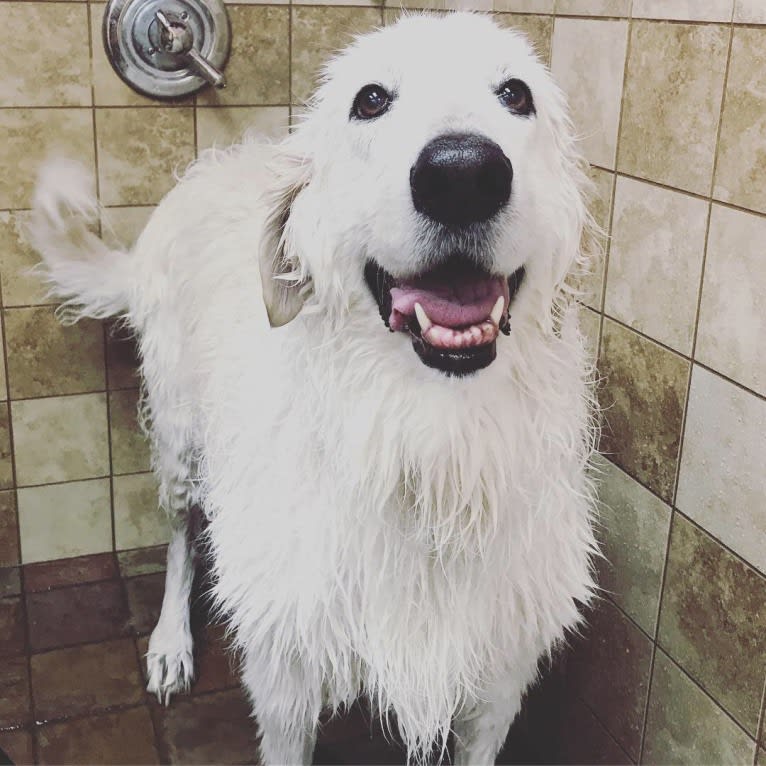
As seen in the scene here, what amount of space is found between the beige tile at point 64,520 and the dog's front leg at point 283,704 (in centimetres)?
103

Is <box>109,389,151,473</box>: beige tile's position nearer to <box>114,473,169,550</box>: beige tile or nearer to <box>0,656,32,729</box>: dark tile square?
<box>114,473,169,550</box>: beige tile

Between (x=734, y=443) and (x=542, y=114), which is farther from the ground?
(x=542, y=114)

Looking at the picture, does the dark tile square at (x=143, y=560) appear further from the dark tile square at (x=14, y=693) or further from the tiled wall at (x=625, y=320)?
the dark tile square at (x=14, y=693)

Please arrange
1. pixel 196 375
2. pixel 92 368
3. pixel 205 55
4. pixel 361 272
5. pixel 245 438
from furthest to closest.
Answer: pixel 92 368
pixel 205 55
pixel 196 375
pixel 245 438
pixel 361 272

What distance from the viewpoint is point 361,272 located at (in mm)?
1408

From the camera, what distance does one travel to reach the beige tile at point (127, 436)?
2668mm

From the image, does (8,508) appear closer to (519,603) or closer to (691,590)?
(519,603)

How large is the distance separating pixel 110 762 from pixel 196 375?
0.83m

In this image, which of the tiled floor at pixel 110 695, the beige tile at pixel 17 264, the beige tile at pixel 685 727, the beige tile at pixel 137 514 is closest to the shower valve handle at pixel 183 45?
the beige tile at pixel 17 264

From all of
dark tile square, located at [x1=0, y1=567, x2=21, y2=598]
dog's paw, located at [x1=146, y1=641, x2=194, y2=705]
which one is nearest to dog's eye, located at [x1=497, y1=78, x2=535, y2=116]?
dog's paw, located at [x1=146, y1=641, x2=194, y2=705]

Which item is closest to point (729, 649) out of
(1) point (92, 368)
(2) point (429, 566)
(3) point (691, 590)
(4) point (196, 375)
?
(3) point (691, 590)

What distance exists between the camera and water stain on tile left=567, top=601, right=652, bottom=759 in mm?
1895

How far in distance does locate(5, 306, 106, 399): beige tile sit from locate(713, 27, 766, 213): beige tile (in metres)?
1.66

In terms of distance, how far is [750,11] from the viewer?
1440mm
